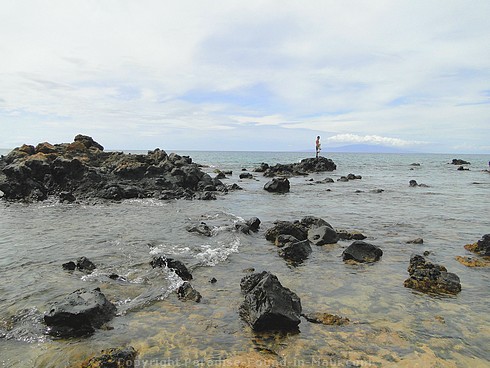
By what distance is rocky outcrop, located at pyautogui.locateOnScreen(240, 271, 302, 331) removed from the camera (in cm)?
718

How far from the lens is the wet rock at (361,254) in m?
12.0

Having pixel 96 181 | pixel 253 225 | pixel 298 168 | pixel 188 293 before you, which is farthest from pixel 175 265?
pixel 298 168

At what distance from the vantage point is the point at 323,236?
1433 cm

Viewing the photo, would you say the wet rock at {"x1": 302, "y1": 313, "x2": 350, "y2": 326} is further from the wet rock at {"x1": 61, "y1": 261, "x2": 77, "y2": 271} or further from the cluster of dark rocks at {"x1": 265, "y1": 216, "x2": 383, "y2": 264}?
the wet rock at {"x1": 61, "y1": 261, "x2": 77, "y2": 271}

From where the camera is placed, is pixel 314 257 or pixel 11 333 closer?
pixel 11 333

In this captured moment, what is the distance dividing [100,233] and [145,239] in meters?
2.60

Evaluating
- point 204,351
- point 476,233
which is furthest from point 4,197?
point 476,233

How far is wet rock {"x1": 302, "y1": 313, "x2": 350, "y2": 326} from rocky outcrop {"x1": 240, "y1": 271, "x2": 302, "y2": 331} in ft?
0.88

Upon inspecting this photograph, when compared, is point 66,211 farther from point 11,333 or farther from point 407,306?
point 407,306

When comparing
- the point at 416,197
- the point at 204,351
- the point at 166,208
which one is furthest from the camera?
the point at 416,197

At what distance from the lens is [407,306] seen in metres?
8.46

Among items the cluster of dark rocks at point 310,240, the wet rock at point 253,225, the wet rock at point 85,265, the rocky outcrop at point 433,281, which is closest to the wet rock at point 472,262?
the rocky outcrop at point 433,281

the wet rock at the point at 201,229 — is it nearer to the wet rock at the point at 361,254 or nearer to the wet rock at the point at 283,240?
the wet rock at the point at 283,240

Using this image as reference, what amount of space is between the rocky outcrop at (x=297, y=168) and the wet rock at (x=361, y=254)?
3947 cm
